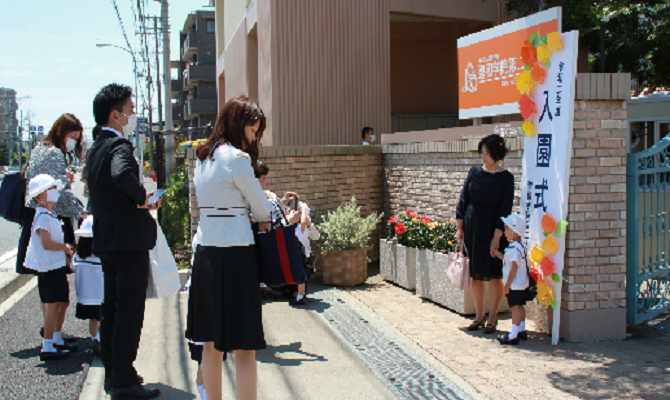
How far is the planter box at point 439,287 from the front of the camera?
6.43 m

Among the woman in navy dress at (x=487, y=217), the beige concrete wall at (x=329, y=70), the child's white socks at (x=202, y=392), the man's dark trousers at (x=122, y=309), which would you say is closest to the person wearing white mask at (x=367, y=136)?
the beige concrete wall at (x=329, y=70)

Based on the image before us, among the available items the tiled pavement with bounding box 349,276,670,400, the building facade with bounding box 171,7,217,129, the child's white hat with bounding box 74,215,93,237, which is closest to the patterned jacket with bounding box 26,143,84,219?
the child's white hat with bounding box 74,215,93,237

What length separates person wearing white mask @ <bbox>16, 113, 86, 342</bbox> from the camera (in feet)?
17.6

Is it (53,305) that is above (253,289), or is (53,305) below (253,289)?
below

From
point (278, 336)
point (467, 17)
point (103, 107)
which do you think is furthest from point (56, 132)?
point (467, 17)

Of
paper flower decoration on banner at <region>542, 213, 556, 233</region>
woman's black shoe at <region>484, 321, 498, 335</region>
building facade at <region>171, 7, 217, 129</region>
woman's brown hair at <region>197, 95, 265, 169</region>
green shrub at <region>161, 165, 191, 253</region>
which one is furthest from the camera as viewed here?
building facade at <region>171, 7, 217, 129</region>

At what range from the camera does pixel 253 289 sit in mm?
3416

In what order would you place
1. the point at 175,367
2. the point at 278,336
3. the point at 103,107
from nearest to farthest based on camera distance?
1. the point at 103,107
2. the point at 175,367
3. the point at 278,336

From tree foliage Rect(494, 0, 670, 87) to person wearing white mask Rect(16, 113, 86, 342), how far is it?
8.64 meters

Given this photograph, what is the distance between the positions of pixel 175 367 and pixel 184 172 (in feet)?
20.1

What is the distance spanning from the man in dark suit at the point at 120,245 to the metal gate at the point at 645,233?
428 cm

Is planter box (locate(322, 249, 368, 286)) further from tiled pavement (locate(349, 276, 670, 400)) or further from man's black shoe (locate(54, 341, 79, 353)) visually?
man's black shoe (locate(54, 341, 79, 353))

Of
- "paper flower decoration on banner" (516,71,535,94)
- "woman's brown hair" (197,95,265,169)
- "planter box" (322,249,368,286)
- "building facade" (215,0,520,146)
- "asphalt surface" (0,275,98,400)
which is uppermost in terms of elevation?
"building facade" (215,0,520,146)

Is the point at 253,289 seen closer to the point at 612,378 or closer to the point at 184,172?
the point at 612,378
